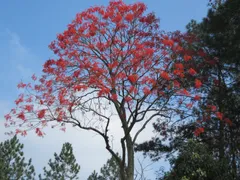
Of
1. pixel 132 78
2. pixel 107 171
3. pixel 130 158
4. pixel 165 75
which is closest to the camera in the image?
pixel 130 158

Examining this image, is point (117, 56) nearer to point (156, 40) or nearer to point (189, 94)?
point (156, 40)

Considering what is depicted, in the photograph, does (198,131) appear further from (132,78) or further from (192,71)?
(132,78)

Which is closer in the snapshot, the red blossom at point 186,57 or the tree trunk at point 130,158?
the tree trunk at point 130,158

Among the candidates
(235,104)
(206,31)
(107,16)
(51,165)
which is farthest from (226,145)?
(51,165)

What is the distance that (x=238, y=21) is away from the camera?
11547mm

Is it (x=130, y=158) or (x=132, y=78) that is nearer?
(x=130, y=158)

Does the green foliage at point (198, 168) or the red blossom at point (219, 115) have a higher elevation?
the red blossom at point (219, 115)

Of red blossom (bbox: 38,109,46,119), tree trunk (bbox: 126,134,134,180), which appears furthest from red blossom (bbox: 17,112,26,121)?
tree trunk (bbox: 126,134,134,180)

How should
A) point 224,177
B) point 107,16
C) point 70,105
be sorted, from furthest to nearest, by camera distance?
1. point 107,16
2. point 70,105
3. point 224,177

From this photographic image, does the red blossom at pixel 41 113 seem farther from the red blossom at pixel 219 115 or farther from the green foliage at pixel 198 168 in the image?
the red blossom at pixel 219 115

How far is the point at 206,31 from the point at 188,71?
1747mm

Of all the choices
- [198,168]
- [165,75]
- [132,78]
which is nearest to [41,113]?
[132,78]

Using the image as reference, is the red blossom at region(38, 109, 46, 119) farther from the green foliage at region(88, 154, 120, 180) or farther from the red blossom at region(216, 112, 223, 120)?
the green foliage at region(88, 154, 120, 180)

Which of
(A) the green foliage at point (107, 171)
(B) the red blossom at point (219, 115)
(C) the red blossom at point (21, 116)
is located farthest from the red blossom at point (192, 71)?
(A) the green foliage at point (107, 171)
